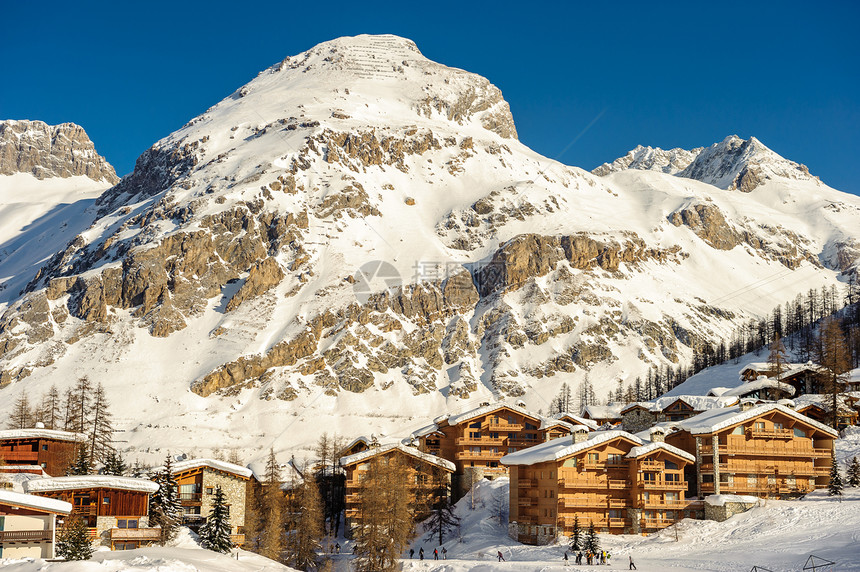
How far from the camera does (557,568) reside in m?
58.6

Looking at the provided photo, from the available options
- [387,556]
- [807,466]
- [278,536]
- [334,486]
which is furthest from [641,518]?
[334,486]

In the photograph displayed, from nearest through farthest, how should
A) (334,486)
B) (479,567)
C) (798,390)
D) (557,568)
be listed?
1. (557,568)
2. (479,567)
3. (334,486)
4. (798,390)

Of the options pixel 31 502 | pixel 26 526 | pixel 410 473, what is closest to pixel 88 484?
pixel 26 526

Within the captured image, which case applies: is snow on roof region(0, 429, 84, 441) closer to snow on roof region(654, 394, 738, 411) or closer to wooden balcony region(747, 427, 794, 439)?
wooden balcony region(747, 427, 794, 439)

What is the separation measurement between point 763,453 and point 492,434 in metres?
34.3

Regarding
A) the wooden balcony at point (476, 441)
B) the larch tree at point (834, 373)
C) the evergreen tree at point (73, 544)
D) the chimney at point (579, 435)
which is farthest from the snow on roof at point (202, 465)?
the larch tree at point (834, 373)

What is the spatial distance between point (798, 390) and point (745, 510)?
193 feet

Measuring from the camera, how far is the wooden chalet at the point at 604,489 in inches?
3024

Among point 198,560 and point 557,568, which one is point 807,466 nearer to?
point 557,568

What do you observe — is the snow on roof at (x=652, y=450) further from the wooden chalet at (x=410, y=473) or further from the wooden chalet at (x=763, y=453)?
the wooden chalet at (x=410, y=473)

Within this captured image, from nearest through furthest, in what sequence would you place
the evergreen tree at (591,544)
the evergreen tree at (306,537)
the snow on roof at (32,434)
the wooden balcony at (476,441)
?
the evergreen tree at (591,544)
the evergreen tree at (306,537)
the snow on roof at (32,434)
the wooden balcony at (476,441)

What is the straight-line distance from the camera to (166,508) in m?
68.6

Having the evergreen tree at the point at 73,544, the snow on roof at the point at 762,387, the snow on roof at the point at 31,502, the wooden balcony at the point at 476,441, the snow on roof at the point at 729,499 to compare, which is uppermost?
the snow on roof at the point at 762,387

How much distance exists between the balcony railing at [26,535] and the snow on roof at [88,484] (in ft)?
37.5
